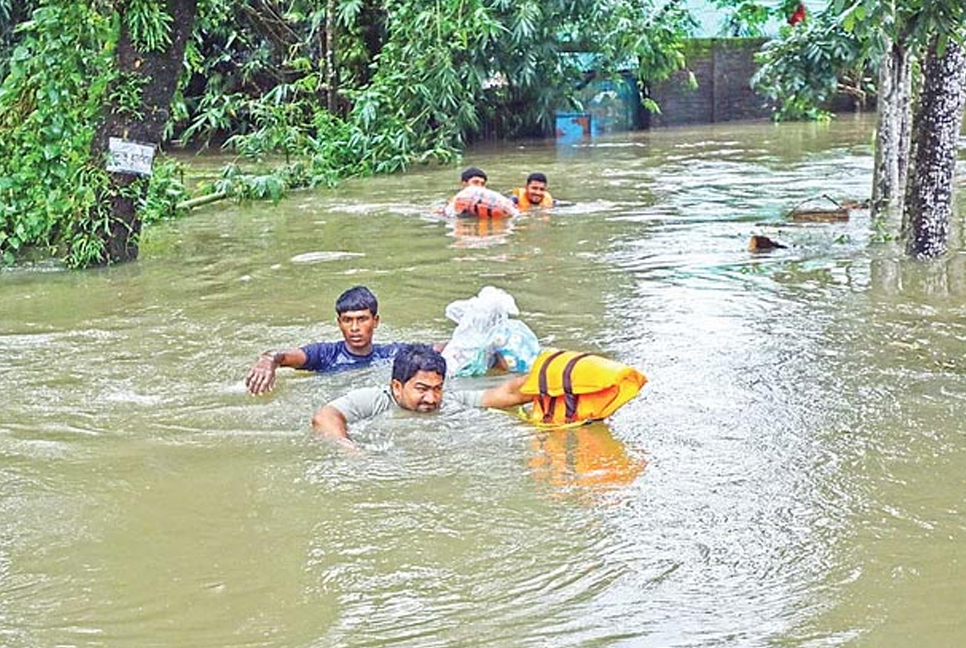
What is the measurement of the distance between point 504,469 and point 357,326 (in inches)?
66.8

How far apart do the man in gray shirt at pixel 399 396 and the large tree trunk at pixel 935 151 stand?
535 centimetres

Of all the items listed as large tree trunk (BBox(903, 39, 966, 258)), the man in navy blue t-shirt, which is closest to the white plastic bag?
the man in navy blue t-shirt

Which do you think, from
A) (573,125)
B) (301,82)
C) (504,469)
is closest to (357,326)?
(504,469)

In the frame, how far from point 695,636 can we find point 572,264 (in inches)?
309

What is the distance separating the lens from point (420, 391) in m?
6.84

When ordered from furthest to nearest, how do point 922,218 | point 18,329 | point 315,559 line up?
point 922,218
point 18,329
point 315,559

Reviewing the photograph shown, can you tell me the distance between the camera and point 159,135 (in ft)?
39.2

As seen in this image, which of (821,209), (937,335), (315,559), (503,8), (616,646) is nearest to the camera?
(616,646)

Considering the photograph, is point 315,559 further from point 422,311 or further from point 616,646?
point 422,311

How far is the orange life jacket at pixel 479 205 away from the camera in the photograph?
15.2 m

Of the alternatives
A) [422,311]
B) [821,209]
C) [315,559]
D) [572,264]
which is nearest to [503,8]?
[821,209]

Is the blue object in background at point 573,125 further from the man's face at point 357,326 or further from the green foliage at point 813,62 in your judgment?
the man's face at point 357,326

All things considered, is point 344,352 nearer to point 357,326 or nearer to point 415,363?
point 357,326

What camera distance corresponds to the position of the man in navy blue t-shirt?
24.6ft
